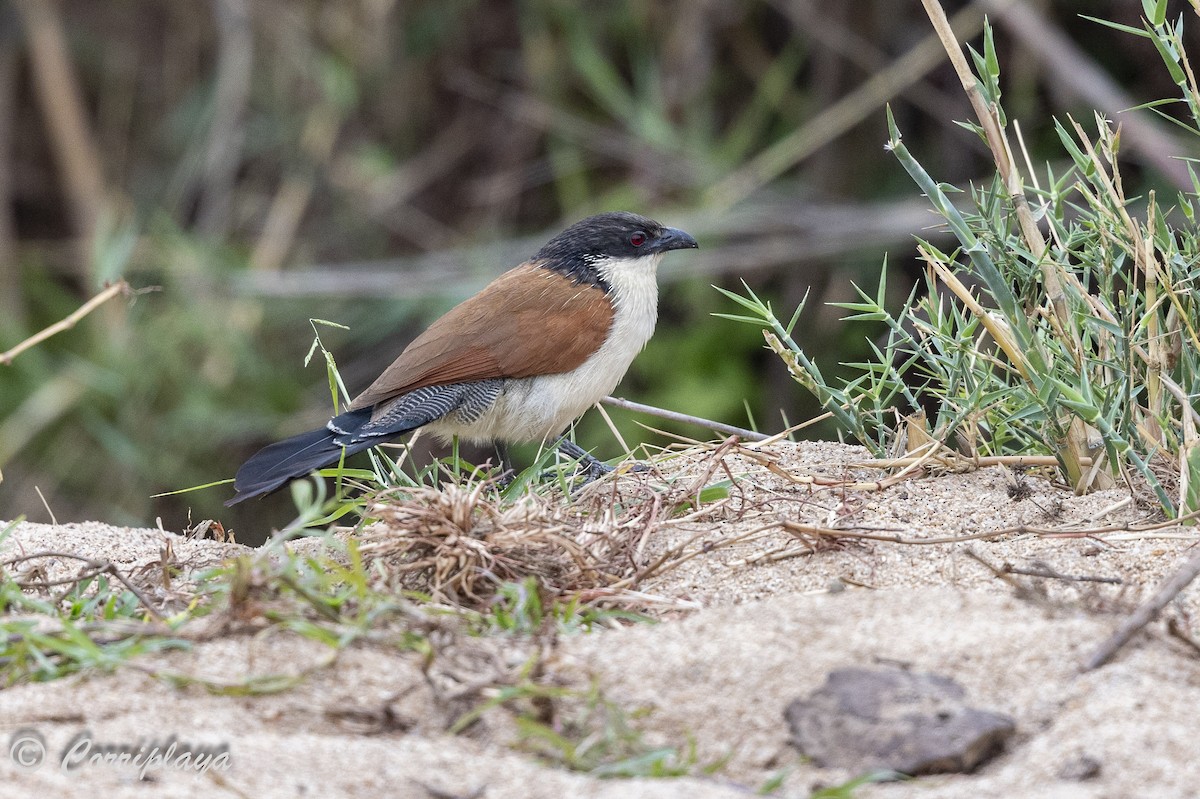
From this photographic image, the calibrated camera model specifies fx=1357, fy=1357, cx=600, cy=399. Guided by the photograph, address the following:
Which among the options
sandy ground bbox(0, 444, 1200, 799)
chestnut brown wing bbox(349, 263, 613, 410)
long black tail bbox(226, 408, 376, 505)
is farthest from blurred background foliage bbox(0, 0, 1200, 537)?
sandy ground bbox(0, 444, 1200, 799)

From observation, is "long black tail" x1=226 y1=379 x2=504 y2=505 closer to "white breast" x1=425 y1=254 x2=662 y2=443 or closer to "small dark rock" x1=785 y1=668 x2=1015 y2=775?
"white breast" x1=425 y1=254 x2=662 y2=443

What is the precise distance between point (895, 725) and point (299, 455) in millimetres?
2051

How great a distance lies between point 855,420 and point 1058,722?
4.36ft

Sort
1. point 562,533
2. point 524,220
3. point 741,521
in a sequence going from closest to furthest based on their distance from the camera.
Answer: point 562,533
point 741,521
point 524,220

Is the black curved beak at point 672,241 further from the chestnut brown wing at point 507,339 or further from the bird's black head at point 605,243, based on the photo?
the chestnut brown wing at point 507,339

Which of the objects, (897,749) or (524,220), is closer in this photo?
(897,749)

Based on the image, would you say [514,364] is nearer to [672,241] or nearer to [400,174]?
[672,241]

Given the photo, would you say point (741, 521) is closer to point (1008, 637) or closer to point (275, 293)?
point (1008, 637)

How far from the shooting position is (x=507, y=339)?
399cm

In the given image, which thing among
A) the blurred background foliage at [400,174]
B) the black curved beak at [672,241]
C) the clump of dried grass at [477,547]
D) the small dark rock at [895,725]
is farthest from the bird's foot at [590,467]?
the blurred background foliage at [400,174]

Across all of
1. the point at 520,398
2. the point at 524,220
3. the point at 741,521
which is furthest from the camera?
the point at 524,220

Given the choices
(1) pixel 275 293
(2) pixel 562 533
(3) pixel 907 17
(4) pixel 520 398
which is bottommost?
(1) pixel 275 293

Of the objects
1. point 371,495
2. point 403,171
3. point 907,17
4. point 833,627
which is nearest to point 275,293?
point 403,171

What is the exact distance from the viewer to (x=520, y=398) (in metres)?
4.04
